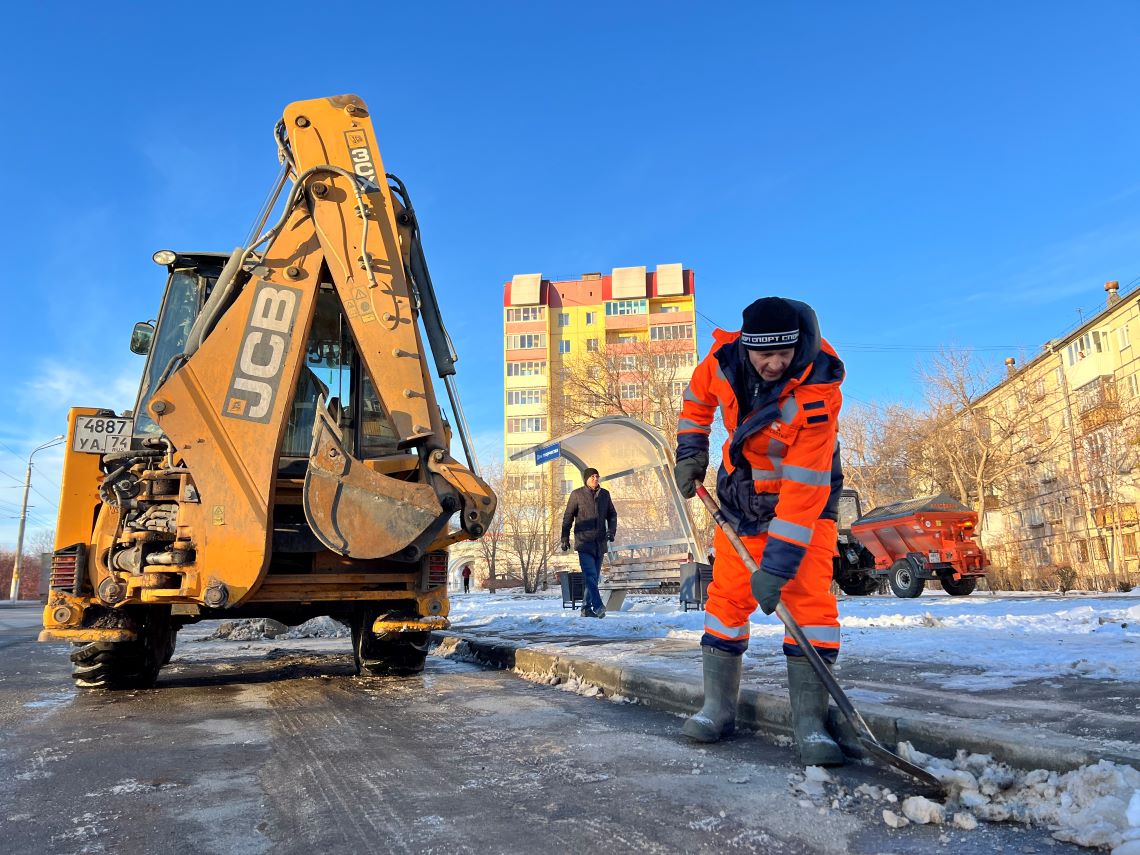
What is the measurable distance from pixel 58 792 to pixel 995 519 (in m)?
45.4

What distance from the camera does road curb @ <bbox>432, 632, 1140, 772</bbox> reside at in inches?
95.1

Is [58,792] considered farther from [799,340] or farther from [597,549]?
[597,549]

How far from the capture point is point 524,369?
219 feet

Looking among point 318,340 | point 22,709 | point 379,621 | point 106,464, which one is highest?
point 318,340

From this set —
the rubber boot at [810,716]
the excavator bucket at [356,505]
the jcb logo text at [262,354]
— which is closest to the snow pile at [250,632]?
the jcb logo text at [262,354]

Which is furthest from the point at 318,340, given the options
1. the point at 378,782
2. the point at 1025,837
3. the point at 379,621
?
the point at 1025,837

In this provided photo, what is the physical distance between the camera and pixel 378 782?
108 inches

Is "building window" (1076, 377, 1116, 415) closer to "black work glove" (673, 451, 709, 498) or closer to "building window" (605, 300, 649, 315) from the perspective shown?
"black work glove" (673, 451, 709, 498)

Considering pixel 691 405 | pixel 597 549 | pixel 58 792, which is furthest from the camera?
pixel 597 549

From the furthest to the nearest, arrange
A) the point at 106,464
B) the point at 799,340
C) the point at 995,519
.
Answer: the point at 995,519 < the point at 106,464 < the point at 799,340

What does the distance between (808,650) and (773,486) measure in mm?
671

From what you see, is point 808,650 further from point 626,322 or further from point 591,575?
point 626,322

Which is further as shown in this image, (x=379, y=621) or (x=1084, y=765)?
(x=379, y=621)

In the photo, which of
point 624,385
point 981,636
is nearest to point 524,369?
point 624,385
